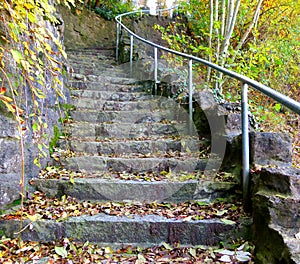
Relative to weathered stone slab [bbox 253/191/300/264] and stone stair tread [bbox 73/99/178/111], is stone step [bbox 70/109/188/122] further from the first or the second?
weathered stone slab [bbox 253/191/300/264]

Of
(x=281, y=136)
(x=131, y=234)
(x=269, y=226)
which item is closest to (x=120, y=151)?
(x=131, y=234)

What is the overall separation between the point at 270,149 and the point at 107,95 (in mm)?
2690

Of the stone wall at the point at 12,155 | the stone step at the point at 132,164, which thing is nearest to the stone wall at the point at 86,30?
the stone step at the point at 132,164

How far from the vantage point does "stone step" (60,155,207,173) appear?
8.77 feet

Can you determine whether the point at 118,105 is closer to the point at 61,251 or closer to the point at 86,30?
the point at 61,251

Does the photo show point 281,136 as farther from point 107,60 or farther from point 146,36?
point 146,36

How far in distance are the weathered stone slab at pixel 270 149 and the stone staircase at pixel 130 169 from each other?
0.30 meters

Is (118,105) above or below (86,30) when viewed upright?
below

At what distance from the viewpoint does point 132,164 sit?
2713 millimetres

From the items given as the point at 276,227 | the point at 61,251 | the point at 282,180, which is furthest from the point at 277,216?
the point at 61,251

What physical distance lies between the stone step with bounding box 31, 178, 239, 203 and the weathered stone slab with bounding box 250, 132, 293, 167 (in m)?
0.34

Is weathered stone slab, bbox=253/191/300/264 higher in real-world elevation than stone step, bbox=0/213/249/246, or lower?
higher

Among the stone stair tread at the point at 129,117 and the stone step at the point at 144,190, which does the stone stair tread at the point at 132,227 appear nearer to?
the stone step at the point at 144,190

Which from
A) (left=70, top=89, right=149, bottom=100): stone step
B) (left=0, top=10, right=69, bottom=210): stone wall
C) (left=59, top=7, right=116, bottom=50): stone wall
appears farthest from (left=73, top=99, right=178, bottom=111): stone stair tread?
(left=59, top=7, right=116, bottom=50): stone wall
